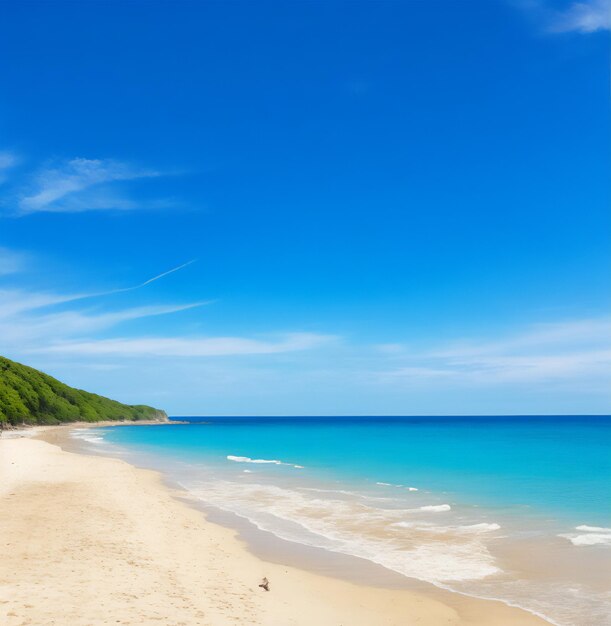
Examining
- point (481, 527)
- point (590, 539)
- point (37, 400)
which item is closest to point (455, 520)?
point (481, 527)

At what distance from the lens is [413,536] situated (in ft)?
59.5

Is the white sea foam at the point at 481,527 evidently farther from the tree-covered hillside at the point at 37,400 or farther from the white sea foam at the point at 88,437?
the tree-covered hillside at the point at 37,400

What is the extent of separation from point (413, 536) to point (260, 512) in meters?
6.78

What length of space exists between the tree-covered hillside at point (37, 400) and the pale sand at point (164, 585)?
78.6 meters

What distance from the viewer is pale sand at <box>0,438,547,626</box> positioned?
9625 millimetres

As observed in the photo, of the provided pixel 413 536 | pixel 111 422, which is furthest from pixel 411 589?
pixel 111 422

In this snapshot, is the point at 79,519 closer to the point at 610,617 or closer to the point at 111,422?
the point at 610,617

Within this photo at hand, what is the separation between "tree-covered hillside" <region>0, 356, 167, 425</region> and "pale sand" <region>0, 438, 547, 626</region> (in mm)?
78589

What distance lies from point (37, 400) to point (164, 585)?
368ft

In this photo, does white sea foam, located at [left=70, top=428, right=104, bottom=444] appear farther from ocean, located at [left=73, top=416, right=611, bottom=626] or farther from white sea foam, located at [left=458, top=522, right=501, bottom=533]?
white sea foam, located at [left=458, top=522, right=501, bottom=533]

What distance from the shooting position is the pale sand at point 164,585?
379 inches

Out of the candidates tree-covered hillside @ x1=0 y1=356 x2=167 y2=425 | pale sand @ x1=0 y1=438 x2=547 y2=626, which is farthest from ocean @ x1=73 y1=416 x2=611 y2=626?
tree-covered hillside @ x1=0 y1=356 x2=167 y2=425

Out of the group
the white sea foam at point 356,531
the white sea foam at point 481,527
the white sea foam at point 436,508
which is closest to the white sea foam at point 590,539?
the white sea foam at point 481,527

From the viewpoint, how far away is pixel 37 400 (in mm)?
110438
